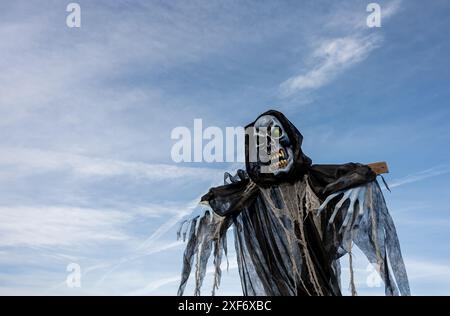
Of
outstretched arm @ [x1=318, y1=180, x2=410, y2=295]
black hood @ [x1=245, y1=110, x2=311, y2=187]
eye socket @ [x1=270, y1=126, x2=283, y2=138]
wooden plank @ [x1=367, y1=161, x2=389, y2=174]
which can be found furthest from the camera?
eye socket @ [x1=270, y1=126, x2=283, y2=138]

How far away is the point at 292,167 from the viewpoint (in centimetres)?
767

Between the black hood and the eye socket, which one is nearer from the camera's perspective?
the black hood

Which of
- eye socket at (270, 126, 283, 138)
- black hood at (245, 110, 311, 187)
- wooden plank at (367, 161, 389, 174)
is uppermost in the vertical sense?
eye socket at (270, 126, 283, 138)

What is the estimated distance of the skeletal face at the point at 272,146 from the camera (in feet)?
25.4

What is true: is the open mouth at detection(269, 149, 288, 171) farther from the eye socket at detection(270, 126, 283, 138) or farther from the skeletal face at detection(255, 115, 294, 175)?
the eye socket at detection(270, 126, 283, 138)

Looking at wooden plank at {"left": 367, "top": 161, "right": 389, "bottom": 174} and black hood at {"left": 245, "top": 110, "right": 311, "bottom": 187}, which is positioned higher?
black hood at {"left": 245, "top": 110, "right": 311, "bottom": 187}

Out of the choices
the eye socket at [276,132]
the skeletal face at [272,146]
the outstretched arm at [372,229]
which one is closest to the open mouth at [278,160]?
the skeletal face at [272,146]

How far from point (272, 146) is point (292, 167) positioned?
45 cm

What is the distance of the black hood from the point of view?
7660 millimetres

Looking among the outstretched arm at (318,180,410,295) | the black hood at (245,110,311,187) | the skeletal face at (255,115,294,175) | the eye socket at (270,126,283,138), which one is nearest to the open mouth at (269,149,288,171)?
the skeletal face at (255,115,294,175)

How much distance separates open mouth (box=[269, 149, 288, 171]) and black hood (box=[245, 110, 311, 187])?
0.11 meters
